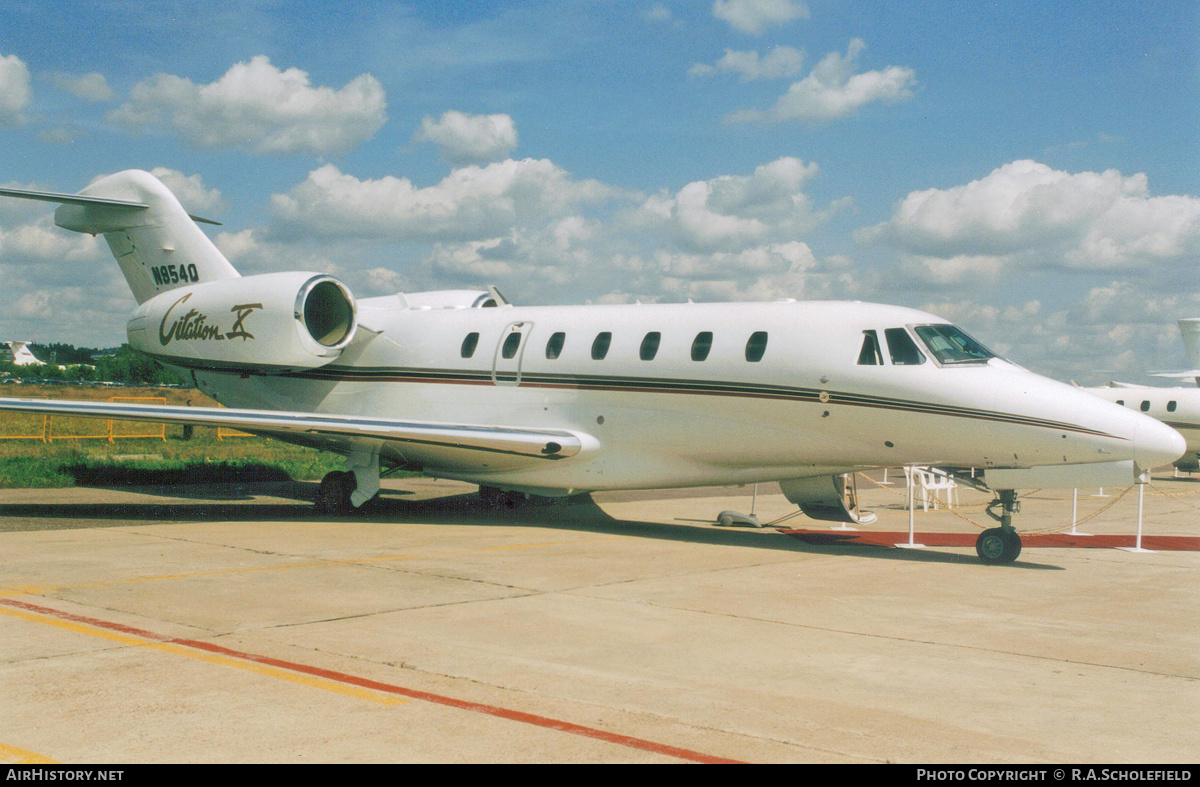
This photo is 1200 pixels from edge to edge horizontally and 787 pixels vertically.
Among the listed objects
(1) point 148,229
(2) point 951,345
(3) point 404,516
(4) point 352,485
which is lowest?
(3) point 404,516

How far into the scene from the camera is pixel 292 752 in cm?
461

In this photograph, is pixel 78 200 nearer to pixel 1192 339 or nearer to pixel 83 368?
pixel 1192 339

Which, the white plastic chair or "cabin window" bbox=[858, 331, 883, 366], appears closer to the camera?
"cabin window" bbox=[858, 331, 883, 366]

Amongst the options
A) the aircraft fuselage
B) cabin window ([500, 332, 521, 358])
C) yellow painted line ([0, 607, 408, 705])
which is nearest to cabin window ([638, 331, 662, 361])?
the aircraft fuselage

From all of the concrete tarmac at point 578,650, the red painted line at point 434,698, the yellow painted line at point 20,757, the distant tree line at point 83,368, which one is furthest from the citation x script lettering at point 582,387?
the distant tree line at point 83,368

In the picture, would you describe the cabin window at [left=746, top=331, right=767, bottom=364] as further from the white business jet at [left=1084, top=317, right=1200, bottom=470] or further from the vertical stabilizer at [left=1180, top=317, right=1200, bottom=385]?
the vertical stabilizer at [left=1180, top=317, right=1200, bottom=385]

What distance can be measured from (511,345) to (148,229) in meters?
7.89

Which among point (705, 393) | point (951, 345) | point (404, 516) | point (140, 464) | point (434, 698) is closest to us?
point (434, 698)

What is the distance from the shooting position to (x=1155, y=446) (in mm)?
10836

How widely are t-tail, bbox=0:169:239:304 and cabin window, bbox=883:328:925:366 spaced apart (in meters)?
11.9

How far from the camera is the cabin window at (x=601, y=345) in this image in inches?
568

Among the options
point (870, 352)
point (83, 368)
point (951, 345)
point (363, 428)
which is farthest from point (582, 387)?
point (83, 368)

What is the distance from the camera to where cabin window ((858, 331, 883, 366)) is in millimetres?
12172

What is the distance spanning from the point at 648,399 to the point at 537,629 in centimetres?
651
